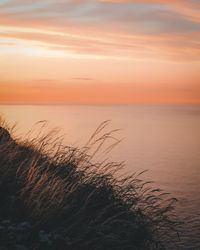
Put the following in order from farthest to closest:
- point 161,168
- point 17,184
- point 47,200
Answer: point 161,168 < point 17,184 < point 47,200

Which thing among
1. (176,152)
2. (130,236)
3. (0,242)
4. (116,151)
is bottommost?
(0,242)

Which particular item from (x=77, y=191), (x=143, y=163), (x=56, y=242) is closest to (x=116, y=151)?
(x=143, y=163)

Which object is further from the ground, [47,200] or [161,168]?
[161,168]

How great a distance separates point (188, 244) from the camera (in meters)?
8.41

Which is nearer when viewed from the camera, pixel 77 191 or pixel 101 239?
pixel 101 239

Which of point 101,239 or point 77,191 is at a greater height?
point 77,191

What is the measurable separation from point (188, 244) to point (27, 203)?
500cm

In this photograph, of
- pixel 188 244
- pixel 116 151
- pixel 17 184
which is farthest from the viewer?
pixel 116 151

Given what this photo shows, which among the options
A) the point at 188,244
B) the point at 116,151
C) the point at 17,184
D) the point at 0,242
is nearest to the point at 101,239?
the point at 0,242

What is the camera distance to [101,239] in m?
5.00

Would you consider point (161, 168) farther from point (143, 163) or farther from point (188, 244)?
point (188, 244)

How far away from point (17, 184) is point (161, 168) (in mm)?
15407

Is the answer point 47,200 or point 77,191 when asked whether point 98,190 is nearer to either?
point 77,191

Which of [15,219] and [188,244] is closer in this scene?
[15,219]
